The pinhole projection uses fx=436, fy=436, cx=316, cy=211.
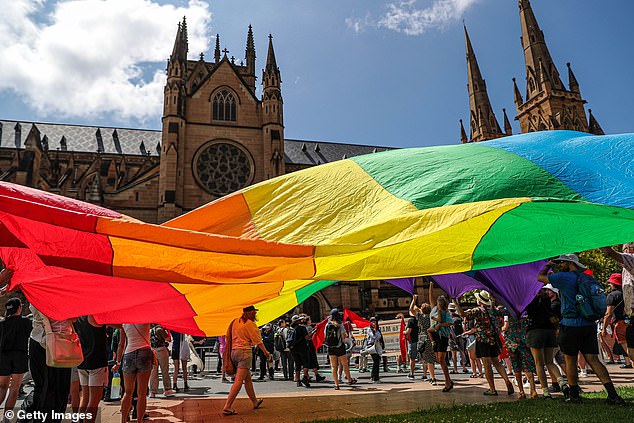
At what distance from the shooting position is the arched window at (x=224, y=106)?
3553cm

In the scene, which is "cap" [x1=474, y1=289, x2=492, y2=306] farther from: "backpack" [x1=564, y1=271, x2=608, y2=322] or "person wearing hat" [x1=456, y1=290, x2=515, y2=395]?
"backpack" [x1=564, y1=271, x2=608, y2=322]

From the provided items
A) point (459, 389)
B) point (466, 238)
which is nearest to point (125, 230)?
point (466, 238)

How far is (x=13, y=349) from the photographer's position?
264 inches

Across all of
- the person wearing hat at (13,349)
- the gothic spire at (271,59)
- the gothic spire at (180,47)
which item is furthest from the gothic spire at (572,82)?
the person wearing hat at (13,349)

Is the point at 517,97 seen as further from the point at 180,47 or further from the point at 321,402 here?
the point at 321,402

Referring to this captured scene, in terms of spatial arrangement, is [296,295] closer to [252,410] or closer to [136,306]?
[252,410]

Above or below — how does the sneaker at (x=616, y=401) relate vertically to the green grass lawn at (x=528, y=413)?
above

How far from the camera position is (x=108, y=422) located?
672 cm

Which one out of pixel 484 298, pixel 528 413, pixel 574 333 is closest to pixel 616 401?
pixel 574 333

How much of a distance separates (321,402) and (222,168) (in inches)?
1109

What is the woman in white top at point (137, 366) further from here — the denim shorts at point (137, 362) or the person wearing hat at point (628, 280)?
the person wearing hat at point (628, 280)

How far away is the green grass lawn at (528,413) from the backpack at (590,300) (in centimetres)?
117

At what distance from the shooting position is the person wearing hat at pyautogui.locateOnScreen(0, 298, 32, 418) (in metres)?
6.48

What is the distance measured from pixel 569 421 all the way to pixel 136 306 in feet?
18.7
